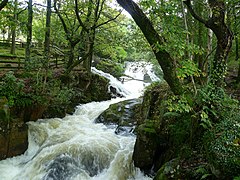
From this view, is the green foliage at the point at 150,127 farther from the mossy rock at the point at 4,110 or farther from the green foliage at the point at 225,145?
the mossy rock at the point at 4,110

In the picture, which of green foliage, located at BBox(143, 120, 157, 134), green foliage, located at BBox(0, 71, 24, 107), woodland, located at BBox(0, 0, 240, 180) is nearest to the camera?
woodland, located at BBox(0, 0, 240, 180)

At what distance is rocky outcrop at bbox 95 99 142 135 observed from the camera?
9.30m

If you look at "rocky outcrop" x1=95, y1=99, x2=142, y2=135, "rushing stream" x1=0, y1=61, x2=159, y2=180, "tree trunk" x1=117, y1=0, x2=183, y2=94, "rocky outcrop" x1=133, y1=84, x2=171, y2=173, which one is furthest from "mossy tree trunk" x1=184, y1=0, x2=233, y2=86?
"rocky outcrop" x1=95, y1=99, x2=142, y2=135

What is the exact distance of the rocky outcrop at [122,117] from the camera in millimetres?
9302

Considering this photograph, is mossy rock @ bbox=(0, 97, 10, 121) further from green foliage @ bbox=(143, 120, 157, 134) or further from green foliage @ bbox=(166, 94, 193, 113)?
green foliage @ bbox=(166, 94, 193, 113)

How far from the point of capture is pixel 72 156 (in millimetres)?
7094

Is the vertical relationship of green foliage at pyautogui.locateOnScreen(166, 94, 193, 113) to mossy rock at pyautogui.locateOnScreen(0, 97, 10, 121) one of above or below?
above

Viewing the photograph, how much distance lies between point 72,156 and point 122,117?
145 inches

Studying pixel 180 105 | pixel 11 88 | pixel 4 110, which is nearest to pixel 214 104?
pixel 180 105

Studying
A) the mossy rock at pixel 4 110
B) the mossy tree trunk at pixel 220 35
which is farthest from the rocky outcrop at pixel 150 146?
the mossy rock at pixel 4 110

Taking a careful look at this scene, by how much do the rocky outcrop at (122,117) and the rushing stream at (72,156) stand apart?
49 centimetres

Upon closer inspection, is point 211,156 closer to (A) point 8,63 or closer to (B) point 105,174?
(B) point 105,174

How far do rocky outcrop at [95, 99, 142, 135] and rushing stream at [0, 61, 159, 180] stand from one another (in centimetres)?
49

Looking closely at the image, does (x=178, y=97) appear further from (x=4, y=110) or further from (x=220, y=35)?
(x=4, y=110)
